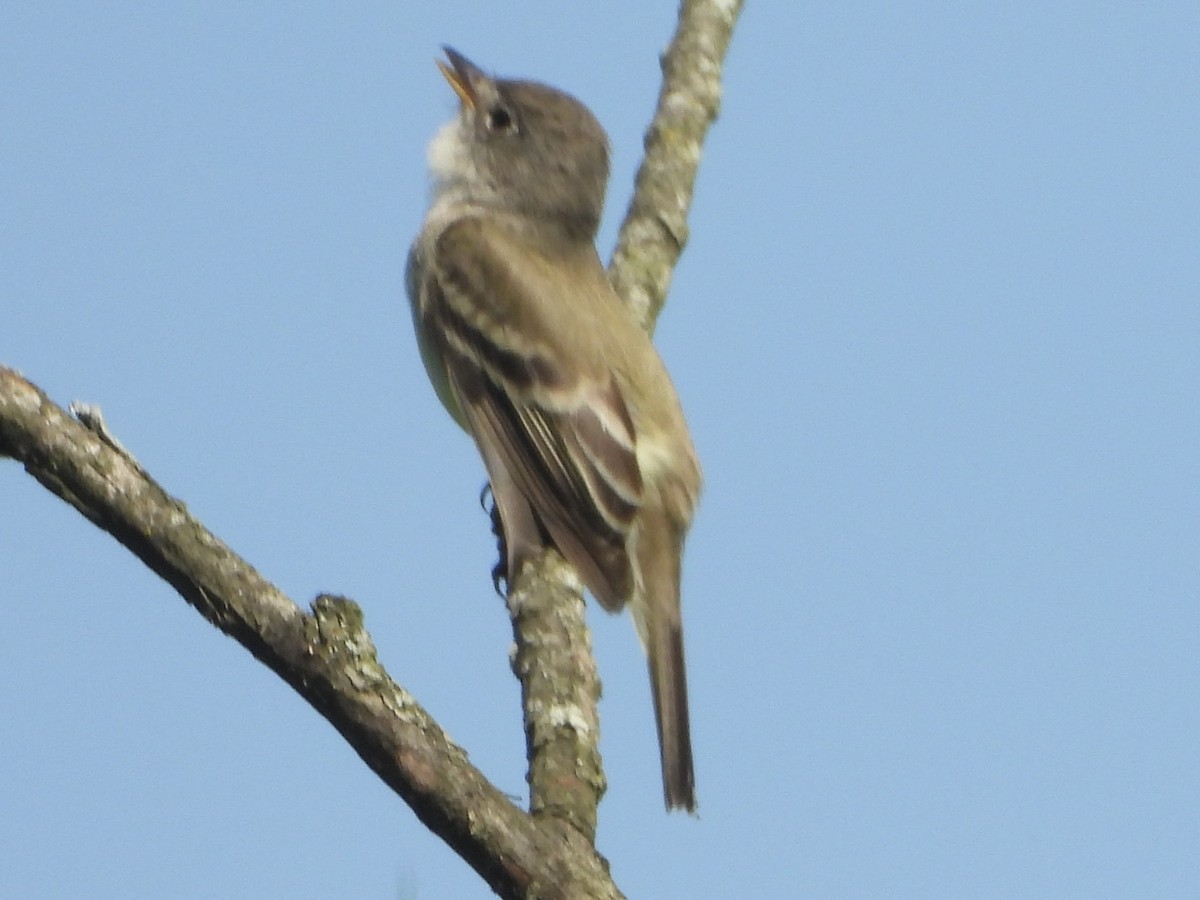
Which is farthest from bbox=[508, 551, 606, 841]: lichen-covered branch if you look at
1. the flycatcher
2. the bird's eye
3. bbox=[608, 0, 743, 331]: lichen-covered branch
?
the bird's eye

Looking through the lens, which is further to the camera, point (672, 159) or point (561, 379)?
point (672, 159)

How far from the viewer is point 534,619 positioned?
5730 mm

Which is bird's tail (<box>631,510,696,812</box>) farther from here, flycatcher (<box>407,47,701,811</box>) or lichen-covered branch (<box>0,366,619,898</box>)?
lichen-covered branch (<box>0,366,619,898</box>)

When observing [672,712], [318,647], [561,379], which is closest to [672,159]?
[561,379]

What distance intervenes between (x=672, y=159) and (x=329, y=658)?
4.50 metres

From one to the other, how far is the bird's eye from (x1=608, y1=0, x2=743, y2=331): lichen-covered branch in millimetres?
794

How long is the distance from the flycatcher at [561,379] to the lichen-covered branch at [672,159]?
0.19 meters

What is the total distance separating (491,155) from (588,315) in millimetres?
1595

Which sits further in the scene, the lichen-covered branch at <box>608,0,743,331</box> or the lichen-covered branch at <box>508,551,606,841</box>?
the lichen-covered branch at <box>608,0,743,331</box>

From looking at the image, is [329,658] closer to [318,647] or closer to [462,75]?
[318,647]

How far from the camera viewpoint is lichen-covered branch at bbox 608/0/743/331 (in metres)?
7.61

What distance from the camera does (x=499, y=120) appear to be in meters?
8.41

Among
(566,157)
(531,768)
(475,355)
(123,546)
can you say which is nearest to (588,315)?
(475,355)

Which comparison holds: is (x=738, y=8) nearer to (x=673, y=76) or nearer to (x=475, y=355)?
(x=673, y=76)
